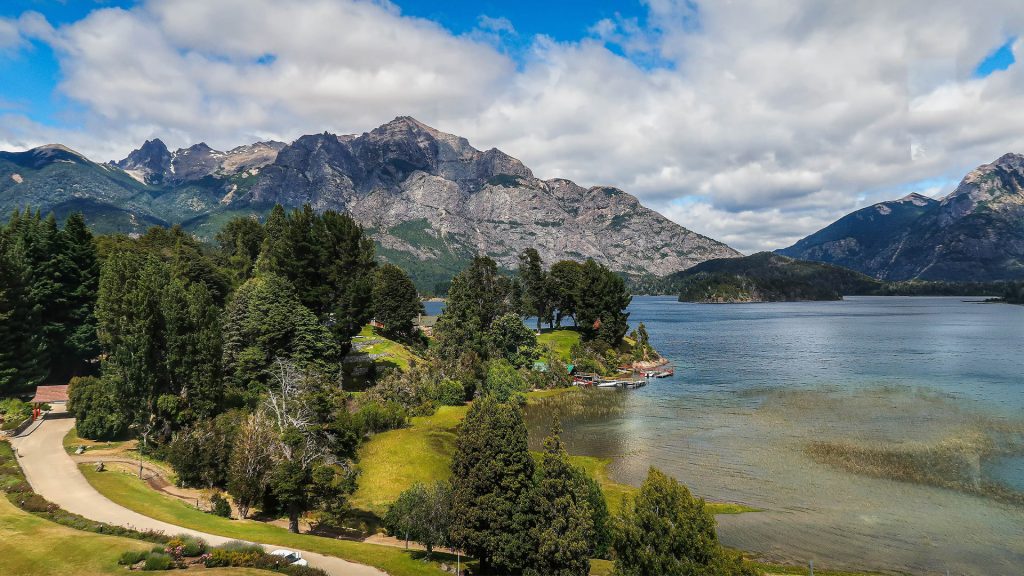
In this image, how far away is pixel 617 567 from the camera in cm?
2970

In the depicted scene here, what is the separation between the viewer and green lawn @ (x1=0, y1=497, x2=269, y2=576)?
81.0 ft

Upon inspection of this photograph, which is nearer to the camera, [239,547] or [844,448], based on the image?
[239,547]

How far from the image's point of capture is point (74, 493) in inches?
1457

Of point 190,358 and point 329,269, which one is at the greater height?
point 329,269

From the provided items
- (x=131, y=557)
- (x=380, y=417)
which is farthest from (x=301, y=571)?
(x=380, y=417)

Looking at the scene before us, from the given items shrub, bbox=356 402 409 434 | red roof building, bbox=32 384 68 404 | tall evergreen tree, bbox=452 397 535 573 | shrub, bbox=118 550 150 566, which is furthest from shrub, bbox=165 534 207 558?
red roof building, bbox=32 384 68 404

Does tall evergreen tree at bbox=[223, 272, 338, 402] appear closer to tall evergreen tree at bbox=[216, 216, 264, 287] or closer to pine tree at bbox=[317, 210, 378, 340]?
pine tree at bbox=[317, 210, 378, 340]

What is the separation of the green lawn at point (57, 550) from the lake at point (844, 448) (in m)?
41.9

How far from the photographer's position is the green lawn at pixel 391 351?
9694 cm

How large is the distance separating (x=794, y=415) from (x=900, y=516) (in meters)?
35.6

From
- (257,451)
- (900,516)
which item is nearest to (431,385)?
(257,451)

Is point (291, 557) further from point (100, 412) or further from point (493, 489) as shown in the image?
point (100, 412)

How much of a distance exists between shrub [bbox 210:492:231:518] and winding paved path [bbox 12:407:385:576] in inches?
224

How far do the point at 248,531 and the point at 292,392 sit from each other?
16.6 metres
